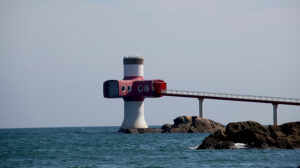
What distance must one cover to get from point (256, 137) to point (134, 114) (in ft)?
153

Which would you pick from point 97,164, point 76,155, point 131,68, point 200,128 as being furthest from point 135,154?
point 131,68

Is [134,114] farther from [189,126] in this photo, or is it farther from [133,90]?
[189,126]

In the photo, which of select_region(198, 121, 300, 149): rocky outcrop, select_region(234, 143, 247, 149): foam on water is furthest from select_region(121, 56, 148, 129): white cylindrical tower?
select_region(234, 143, 247, 149): foam on water

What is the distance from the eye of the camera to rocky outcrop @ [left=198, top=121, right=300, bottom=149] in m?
50.0

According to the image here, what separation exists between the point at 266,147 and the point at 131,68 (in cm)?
5001

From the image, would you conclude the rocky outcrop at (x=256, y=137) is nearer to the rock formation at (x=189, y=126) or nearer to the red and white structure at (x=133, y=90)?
the rock formation at (x=189, y=126)

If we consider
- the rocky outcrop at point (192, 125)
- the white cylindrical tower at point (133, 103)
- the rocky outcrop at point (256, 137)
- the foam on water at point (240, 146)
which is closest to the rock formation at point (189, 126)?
the rocky outcrop at point (192, 125)

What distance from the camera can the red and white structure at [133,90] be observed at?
312 ft

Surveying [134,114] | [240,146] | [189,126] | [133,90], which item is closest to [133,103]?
[134,114]

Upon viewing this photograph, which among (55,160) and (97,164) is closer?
(97,164)

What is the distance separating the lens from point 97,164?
41.8 metres

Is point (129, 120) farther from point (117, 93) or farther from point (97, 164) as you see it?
point (97, 164)

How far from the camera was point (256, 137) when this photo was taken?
1997 inches

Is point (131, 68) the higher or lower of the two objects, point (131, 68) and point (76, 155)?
the higher
